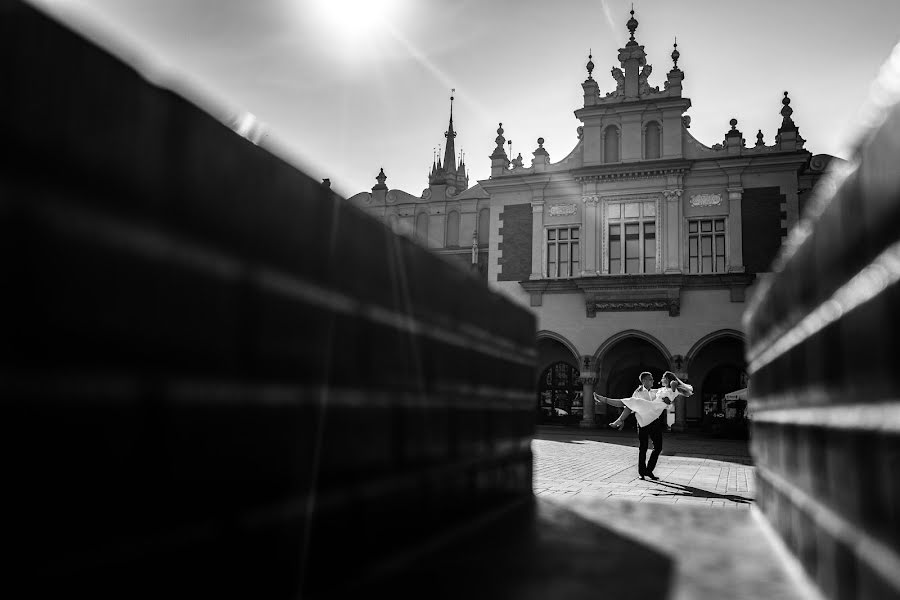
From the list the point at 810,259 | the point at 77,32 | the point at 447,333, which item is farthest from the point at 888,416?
the point at 447,333

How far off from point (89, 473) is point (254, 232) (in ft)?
2.45

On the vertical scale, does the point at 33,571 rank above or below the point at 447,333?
below

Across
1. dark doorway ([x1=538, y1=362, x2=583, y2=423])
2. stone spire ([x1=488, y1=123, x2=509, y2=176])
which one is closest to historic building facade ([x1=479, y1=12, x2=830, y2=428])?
stone spire ([x1=488, y1=123, x2=509, y2=176])

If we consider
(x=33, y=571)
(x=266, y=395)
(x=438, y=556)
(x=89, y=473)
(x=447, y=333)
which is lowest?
(x=438, y=556)

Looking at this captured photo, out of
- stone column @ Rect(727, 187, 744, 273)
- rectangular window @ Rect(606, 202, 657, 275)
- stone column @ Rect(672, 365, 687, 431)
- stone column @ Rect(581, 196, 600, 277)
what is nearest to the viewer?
stone column @ Rect(727, 187, 744, 273)

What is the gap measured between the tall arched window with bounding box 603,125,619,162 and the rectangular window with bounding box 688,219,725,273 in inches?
140

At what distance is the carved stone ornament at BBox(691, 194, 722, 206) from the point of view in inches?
993

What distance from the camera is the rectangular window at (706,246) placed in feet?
82.1

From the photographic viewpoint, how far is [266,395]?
1.96 m

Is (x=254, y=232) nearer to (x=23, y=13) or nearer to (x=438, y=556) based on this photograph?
(x=23, y=13)

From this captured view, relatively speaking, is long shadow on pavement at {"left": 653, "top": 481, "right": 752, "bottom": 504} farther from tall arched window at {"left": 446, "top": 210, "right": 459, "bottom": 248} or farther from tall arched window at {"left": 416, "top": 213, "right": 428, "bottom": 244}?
tall arched window at {"left": 416, "top": 213, "right": 428, "bottom": 244}

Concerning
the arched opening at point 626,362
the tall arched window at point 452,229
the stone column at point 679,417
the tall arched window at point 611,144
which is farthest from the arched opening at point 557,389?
the tall arched window at point 452,229

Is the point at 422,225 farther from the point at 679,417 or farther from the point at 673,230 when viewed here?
the point at 679,417

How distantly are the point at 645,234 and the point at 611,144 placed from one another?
138 inches
